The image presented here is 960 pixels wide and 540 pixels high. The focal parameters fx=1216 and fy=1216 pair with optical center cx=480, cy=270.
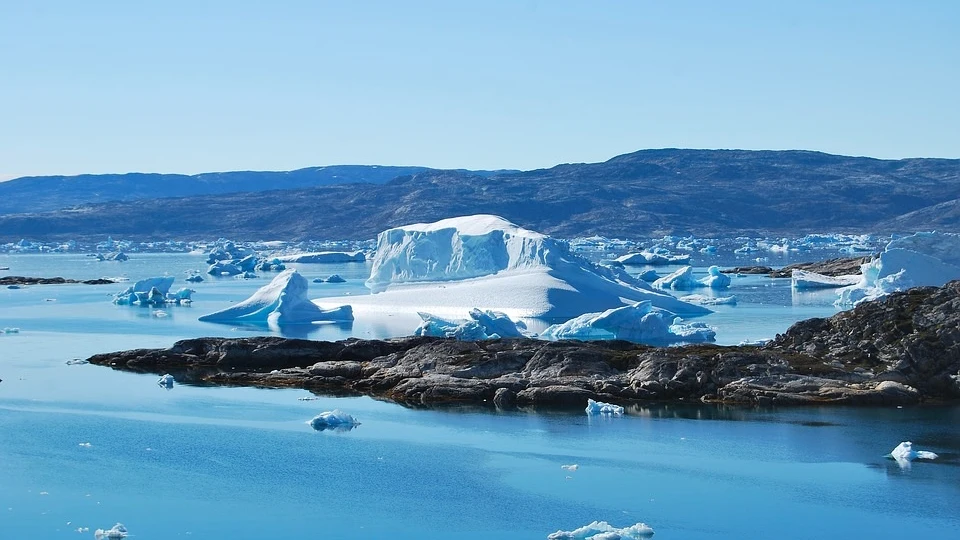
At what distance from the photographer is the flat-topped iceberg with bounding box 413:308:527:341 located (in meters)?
18.7

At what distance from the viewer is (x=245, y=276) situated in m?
43.2

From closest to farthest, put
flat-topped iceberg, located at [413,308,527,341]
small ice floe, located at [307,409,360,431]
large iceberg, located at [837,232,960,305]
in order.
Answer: small ice floe, located at [307,409,360,431], flat-topped iceberg, located at [413,308,527,341], large iceberg, located at [837,232,960,305]

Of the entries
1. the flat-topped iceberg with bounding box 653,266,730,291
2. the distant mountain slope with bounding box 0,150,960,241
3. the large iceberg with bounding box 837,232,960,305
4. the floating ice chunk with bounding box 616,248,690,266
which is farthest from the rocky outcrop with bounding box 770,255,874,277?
the distant mountain slope with bounding box 0,150,960,241

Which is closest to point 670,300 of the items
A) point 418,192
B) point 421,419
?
point 421,419

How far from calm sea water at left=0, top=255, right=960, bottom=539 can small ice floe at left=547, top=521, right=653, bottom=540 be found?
0.71 feet

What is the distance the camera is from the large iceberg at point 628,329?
66.0 feet

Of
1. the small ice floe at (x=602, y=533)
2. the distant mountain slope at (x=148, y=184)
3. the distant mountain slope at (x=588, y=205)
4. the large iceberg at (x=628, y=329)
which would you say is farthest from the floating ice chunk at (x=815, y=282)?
the distant mountain slope at (x=148, y=184)

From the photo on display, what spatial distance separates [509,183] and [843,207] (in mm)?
26514

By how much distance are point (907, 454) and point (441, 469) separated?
4.30 m

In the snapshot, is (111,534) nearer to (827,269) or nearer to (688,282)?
(688,282)

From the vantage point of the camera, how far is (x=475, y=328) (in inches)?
739

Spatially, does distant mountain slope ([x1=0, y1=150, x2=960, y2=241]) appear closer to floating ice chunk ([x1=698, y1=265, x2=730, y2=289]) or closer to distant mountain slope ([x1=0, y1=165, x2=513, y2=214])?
distant mountain slope ([x1=0, y1=165, x2=513, y2=214])

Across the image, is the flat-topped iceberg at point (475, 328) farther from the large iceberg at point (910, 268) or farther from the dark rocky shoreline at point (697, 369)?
the large iceberg at point (910, 268)

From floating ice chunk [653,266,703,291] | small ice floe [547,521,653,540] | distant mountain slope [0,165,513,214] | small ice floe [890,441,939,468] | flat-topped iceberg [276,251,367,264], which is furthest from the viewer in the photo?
distant mountain slope [0,165,513,214]
